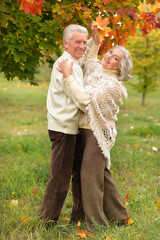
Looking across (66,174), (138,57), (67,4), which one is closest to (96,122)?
(66,174)

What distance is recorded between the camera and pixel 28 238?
2.62 metres

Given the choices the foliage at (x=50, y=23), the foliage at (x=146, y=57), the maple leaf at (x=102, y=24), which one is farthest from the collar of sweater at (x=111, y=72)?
the foliage at (x=146, y=57)

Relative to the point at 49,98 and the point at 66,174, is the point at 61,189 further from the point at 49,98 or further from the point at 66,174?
the point at 49,98

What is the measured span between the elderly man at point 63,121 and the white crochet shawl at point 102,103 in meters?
0.09

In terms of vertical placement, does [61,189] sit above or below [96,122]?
below

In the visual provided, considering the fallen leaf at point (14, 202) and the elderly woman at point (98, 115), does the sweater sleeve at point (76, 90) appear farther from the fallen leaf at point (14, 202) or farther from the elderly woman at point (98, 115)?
the fallen leaf at point (14, 202)

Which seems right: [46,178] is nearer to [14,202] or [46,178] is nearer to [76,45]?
[14,202]

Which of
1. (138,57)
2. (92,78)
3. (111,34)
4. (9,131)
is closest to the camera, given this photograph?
(92,78)

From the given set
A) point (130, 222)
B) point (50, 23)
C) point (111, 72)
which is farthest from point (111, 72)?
point (130, 222)

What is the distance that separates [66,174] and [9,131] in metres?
5.25

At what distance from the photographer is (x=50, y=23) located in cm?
334

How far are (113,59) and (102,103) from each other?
0.38 metres

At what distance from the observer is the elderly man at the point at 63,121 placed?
8.24ft

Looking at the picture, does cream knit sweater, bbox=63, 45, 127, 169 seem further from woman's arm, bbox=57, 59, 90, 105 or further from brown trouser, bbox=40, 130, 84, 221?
brown trouser, bbox=40, 130, 84, 221
